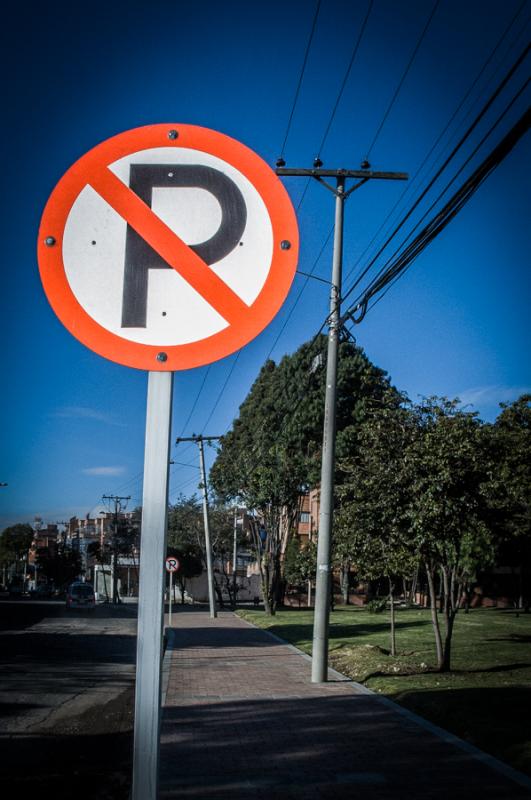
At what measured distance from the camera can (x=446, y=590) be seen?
14.7m

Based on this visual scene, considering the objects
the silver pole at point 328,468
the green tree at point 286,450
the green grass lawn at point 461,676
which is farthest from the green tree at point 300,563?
the silver pole at point 328,468

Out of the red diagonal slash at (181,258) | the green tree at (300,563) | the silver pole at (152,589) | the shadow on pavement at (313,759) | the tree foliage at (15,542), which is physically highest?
the red diagonal slash at (181,258)

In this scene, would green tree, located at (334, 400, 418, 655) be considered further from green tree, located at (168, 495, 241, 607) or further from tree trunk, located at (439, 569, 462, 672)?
green tree, located at (168, 495, 241, 607)

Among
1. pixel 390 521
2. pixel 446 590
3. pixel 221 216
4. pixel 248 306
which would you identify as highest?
pixel 221 216

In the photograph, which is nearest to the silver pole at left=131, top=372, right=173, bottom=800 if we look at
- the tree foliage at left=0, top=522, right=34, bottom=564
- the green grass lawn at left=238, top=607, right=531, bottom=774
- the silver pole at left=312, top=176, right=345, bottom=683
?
the green grass lawn at left=238, top=607, right=531, bottom=774

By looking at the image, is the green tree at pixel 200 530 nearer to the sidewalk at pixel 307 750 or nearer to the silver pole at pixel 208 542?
the silver pole at pixel 208 542

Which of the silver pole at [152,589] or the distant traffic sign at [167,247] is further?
the distant traffic sign at [167,247]

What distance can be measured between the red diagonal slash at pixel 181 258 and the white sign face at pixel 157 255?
0.5 inches

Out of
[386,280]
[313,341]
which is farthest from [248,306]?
[313,341]

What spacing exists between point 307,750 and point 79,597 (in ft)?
136

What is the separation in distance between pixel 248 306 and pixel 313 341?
37.3 m

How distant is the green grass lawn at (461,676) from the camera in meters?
8.74

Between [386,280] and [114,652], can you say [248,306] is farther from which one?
[114,652]

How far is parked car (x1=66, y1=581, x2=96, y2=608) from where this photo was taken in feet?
152
